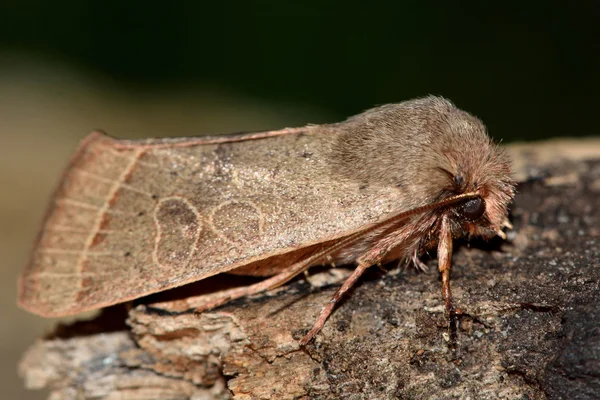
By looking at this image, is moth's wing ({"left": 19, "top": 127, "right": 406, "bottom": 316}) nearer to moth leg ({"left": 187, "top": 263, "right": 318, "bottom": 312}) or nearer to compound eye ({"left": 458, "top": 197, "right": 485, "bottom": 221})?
moth leg ({"left": 187, "top": 263, "right": 318, "bottom": 312})

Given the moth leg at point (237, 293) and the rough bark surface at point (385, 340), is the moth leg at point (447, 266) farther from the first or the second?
the moth leg at point (237, 293)

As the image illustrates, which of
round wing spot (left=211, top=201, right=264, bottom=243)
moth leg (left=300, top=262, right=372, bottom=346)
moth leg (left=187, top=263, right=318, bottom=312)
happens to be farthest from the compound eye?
round wing spot (left=211, top=201, right=264, bottom=243)

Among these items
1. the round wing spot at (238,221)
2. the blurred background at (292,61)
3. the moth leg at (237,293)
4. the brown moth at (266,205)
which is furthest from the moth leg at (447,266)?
the blurred background at (292,61)

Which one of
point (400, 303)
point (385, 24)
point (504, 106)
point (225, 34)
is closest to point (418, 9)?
point (385, 24)

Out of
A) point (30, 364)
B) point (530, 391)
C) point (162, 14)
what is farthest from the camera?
point (162, 14)

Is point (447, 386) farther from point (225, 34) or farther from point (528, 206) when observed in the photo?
point (225, 34)

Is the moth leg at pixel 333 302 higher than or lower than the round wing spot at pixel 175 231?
lower

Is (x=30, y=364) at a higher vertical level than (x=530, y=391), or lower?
lower

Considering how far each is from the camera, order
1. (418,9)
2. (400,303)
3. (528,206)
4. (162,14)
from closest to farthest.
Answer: (400,303)
(528,206)
(418,9)
(162,14)
